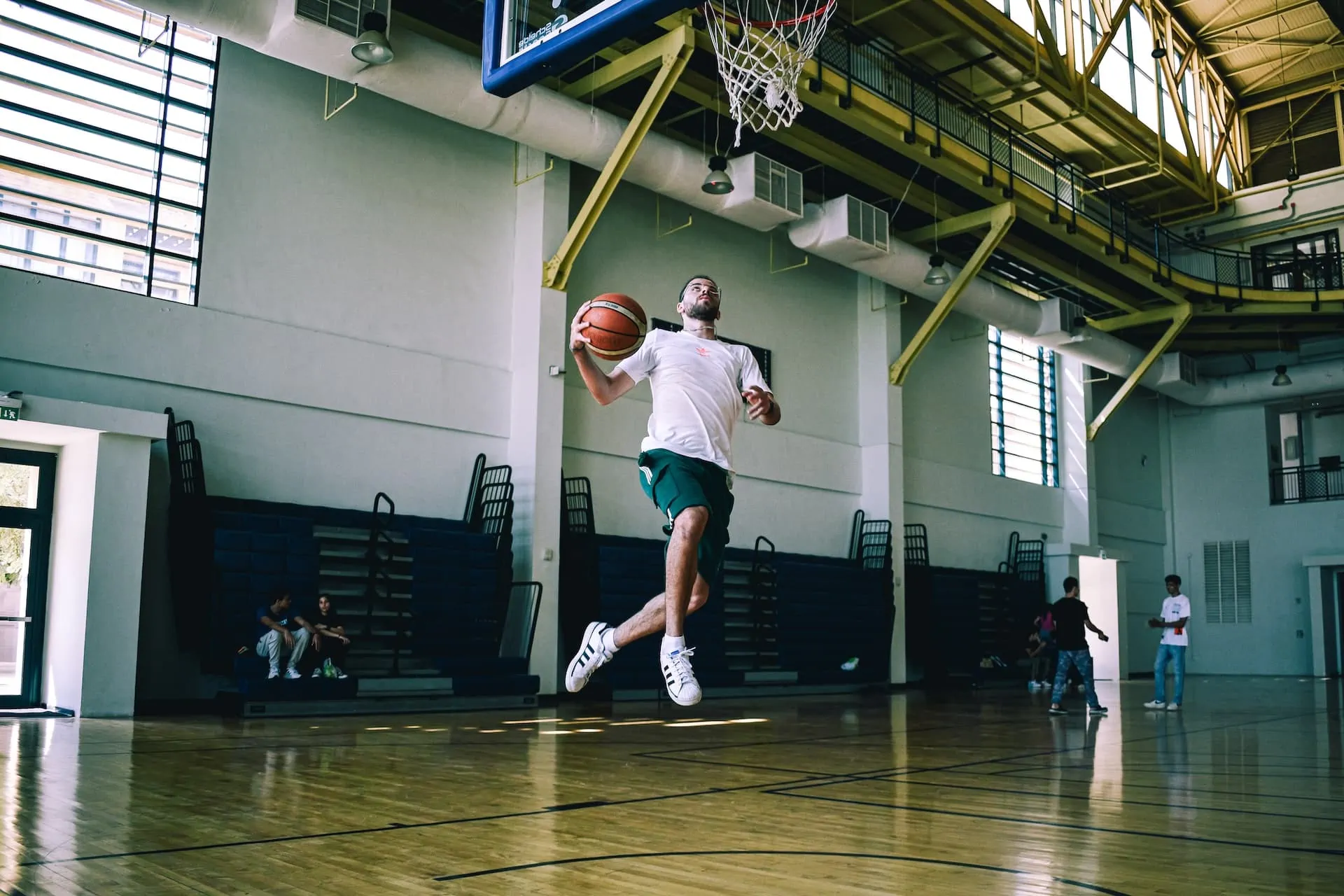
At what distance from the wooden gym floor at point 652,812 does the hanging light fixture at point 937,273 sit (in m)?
9.08

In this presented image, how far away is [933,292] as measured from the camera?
17.3m

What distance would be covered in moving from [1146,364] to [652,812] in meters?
20.2

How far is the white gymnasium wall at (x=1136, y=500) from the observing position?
79.2 feet

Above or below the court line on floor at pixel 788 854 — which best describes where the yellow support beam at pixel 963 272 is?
above

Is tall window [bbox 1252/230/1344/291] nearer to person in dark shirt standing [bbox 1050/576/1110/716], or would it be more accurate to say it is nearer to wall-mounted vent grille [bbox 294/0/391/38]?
person in dark shirt standing [bbox 1050/576/1110/716]

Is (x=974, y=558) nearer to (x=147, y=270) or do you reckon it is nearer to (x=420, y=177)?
(x=420, y=177)

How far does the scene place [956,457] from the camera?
20.0 meters

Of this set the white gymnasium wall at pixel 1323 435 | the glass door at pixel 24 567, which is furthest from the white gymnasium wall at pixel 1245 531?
the glass door at pixel 24 567

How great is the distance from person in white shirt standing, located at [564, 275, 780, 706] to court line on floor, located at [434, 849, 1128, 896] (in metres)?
1.16

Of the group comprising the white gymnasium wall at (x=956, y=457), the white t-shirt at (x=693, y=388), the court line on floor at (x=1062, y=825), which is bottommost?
the court line on floor at (x=1062, y=825)

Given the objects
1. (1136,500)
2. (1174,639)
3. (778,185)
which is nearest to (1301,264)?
(1136,500)

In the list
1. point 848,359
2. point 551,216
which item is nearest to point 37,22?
point 551,216

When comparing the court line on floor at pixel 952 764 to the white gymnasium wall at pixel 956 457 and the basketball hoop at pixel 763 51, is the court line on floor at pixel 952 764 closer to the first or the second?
the basketball hoop at pixel 763 51

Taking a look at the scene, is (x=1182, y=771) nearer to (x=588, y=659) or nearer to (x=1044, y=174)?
(x=588, y=659)
